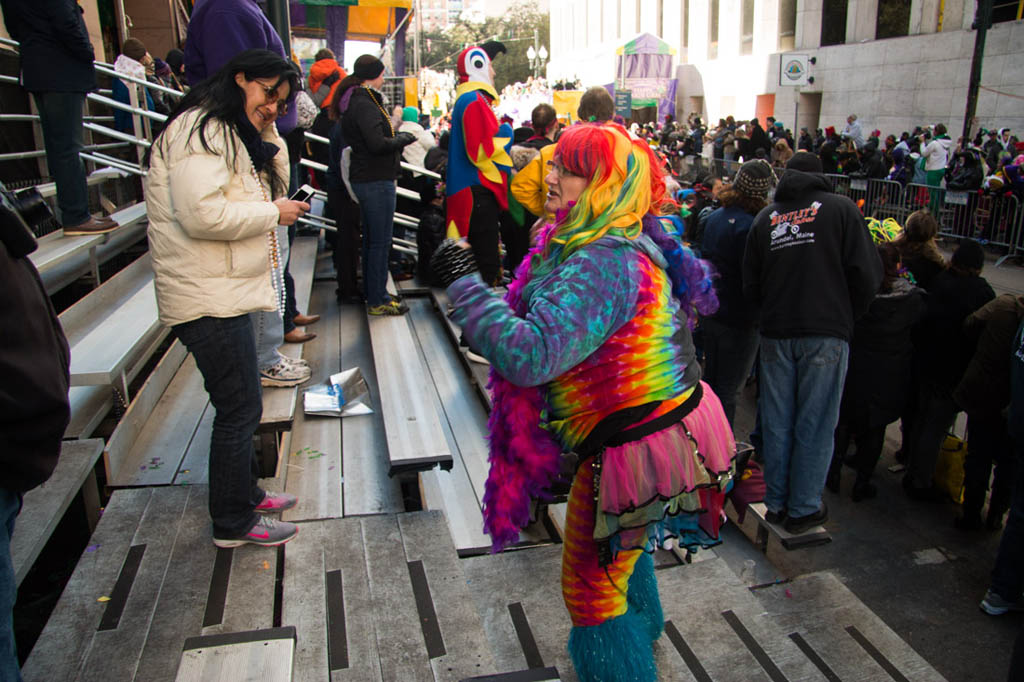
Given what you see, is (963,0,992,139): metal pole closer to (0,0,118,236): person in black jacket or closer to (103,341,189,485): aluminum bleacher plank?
(0,0,118,236): person in black jacket

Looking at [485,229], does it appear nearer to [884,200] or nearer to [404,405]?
[404,405]

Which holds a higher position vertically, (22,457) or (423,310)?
(22,457)

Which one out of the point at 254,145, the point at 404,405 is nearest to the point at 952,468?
the point at 404,405

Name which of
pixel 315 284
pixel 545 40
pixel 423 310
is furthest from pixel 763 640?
pixel 545 40

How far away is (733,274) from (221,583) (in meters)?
3.51

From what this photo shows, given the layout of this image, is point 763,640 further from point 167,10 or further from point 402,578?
point 167,10

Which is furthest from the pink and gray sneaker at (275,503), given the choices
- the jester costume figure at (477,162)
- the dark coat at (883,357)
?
the dark coat at (883,357)

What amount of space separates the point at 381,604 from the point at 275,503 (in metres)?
0.74

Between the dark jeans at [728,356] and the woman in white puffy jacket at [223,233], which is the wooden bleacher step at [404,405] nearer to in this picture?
the woman in white puffy jacket at [223,233]

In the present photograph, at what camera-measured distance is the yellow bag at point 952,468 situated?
499 cm

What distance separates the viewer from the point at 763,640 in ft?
9.93

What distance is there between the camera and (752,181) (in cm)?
489

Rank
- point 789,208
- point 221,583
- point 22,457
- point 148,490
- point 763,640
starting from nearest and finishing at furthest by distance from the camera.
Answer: point 22,457
point 221,583
point 763,640
point 148,490
point 789,208

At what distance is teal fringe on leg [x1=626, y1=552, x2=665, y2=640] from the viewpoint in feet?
8.63
